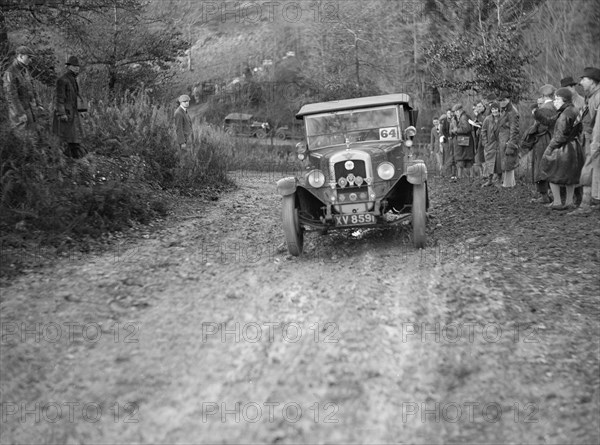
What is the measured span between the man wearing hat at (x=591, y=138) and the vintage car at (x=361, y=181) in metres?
2.18

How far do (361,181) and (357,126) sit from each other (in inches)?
49.3

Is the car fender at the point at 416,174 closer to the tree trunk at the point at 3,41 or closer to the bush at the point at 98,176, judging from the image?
the bush at the point at 98,176

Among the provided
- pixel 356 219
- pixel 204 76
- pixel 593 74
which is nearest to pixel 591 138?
pixel 593 74

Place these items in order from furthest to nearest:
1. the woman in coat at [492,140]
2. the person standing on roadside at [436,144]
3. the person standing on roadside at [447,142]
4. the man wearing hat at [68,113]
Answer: the person standing on roadside at [436,144] → the person standing on roadside at [447,142] → the woman in coat at [492,140] → the man wearing hat at [68,113]

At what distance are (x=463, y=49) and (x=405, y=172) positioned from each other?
9080 millimetres

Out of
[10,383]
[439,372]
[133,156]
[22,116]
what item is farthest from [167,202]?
[439,372]

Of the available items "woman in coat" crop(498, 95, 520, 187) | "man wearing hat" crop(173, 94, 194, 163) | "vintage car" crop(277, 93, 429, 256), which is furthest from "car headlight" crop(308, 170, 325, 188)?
"man wearing hat" crop(173, 94, 194, 163)

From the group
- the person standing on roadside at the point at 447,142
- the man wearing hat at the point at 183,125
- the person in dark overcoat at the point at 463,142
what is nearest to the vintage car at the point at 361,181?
the man wearing hat at the point at 183,125

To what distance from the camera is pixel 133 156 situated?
1075cm

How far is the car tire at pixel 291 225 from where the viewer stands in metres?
7.05

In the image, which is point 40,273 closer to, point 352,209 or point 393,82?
point 352,209

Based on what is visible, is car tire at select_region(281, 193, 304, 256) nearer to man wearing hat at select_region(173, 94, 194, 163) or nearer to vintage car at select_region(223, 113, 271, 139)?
man wearing hat at select_region(173, 94, 194, 163)

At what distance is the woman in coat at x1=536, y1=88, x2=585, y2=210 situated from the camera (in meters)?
8.28

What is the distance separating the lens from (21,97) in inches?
325
